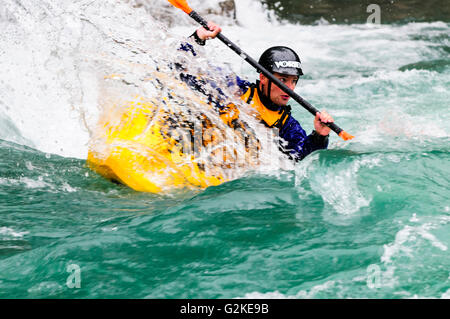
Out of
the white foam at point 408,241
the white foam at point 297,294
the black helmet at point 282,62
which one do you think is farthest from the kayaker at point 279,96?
the white foam at point 297,294

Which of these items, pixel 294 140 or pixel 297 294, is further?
pixel 294 140

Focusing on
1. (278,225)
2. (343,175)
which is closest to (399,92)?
(343,175)

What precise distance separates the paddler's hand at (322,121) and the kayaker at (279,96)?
2.6 inches

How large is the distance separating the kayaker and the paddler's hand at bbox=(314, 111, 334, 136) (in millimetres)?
66

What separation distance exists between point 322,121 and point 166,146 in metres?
1.12

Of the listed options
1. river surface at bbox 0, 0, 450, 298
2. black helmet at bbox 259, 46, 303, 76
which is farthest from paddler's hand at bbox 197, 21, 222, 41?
black helmet at bbox 259, 46, 303, 76

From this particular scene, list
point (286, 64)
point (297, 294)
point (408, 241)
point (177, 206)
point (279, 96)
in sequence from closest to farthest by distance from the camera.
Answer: point (297, 294) < point (408, 241) < point (177, 206) < point (286, 64) < point (279, 96)

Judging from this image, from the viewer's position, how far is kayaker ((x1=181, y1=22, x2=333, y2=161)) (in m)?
3.97

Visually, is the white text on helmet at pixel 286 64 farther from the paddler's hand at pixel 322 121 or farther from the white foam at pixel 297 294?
the white foam at pixel 297 294

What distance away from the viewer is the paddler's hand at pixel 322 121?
3770mm

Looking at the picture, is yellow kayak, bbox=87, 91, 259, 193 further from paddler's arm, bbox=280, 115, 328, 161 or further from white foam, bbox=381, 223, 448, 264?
white foam, bbox=381, 223, 448, 264

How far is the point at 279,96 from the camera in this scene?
4066 millimetres

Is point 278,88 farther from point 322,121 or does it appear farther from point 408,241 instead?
point 408,241

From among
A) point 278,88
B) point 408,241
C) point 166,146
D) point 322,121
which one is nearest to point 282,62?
point 278,88
